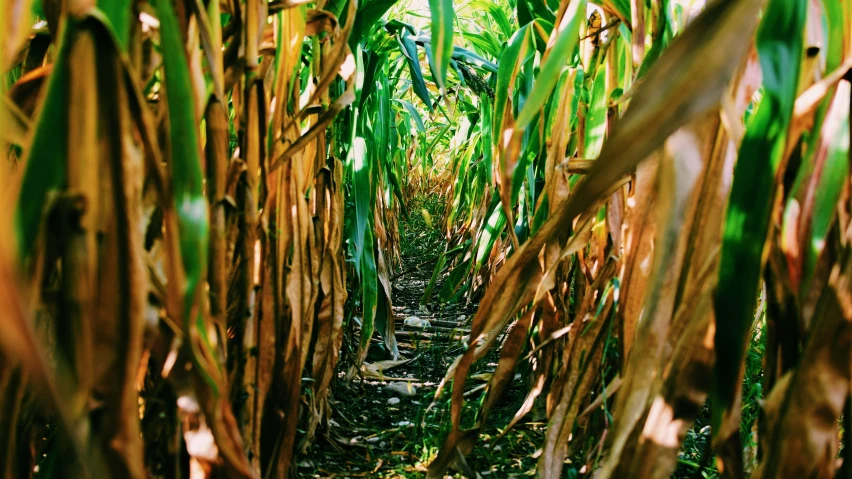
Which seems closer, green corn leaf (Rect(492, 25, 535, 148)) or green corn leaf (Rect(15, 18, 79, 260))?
green corn leaf (Rect(15, 18, 79, 260))

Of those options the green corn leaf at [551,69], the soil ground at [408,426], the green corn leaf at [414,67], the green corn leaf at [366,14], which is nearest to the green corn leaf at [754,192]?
the green corn leaf at [551,69]

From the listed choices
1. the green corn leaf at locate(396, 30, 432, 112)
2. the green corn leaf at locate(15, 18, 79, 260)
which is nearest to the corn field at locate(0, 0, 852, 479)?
the green corn leaf at locate(15, 18, 79, 260)

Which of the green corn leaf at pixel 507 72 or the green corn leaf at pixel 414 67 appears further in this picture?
the green corn leaf at pixel 414 67

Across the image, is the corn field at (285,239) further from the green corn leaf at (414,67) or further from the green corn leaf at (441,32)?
the green corn leaf at (414,67)

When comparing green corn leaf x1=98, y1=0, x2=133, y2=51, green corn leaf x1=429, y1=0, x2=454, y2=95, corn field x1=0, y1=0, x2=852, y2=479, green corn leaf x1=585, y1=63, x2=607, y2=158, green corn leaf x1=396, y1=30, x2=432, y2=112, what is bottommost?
corn field x1=0, y1=0, x2=852, y2=479

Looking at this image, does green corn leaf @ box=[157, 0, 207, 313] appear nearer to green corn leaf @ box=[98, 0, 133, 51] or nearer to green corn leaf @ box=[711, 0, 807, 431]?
green corn leaf @ box=[98, 0, 133, 51]

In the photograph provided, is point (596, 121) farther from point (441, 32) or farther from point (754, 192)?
point (754, 192)

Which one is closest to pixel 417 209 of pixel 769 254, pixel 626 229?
pixel 626 229

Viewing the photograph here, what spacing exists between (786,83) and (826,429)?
0.17m

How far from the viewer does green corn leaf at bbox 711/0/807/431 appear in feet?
0.99

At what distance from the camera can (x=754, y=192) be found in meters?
0.31

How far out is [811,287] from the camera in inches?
14.3

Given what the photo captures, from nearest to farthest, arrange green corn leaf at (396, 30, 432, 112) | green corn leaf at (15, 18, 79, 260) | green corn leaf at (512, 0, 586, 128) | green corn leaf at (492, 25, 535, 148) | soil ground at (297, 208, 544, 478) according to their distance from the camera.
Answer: green corn leaf at (15, 18, 79, 260), green corn leaf at (512, 0, 586, 128), green corn leaf at (492, 25, 535, 148), soil ground at (297, 208, 544, 478), green corn leaf at (396, 30, 432, 112)

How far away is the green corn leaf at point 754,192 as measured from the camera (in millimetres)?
302
